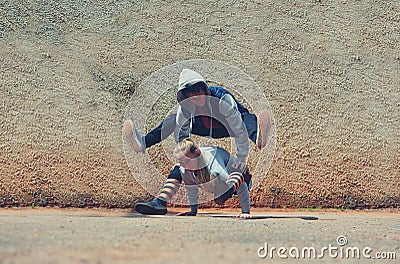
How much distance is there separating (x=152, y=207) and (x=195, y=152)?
0.79 meters

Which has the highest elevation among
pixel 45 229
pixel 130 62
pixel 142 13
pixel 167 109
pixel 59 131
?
pixel 142 13

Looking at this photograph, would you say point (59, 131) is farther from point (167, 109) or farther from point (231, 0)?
point (231, 0)

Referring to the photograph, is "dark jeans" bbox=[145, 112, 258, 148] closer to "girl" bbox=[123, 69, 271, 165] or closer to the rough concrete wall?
"girl" bbox=[123, 69, 271, 165]

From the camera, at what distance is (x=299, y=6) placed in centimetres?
1259

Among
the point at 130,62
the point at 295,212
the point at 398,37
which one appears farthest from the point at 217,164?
the point at 398,37

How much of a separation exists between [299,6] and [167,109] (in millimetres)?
4191

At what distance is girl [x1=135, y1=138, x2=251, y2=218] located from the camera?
6.21 metres

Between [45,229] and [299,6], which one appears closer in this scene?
[45,229]

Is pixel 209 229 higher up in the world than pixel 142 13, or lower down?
lower down

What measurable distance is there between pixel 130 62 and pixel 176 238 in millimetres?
7590

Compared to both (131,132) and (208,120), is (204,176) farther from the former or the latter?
(131,132)

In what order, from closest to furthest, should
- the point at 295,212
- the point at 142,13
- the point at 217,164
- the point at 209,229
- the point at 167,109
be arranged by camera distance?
the point at 209,229, the point at 217,164, the point at 295,212, the point at 167,109, the point at 142,13

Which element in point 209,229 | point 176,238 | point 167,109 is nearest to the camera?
point 176,238

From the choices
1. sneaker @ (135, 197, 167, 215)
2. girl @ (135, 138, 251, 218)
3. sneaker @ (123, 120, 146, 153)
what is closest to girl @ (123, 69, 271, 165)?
sneaker @ (123, 120, 146, 153)
